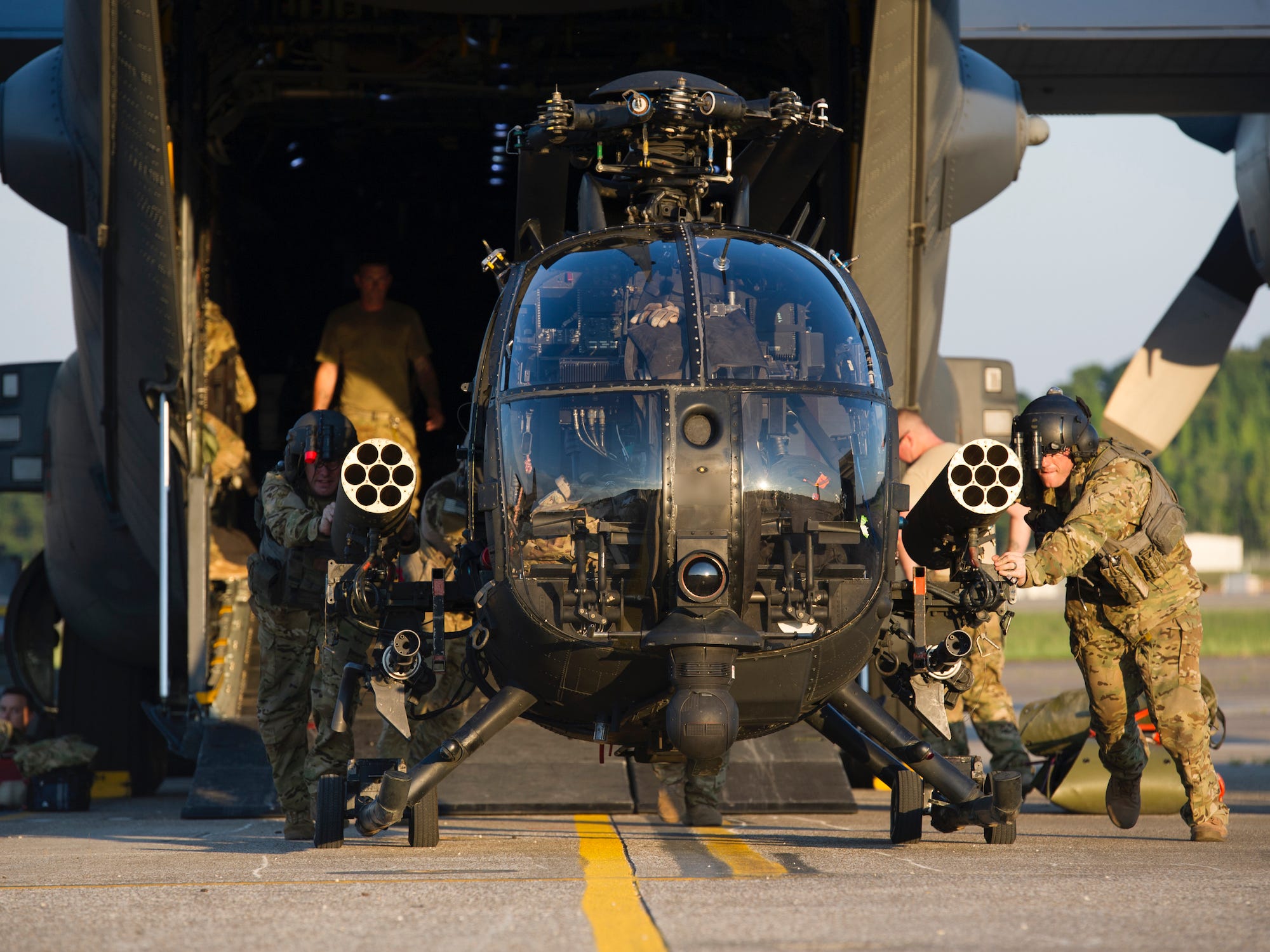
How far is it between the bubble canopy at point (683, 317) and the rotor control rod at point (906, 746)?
1.17 metres

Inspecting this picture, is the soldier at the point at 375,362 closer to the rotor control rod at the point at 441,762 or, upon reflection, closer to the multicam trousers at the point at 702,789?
the multicam trousers at the point at 702,789

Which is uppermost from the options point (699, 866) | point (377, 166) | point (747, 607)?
point (377, 166)

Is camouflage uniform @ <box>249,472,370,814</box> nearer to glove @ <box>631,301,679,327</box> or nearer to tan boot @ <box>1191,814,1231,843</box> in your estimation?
glove @ <box>631,301,679,327</box>

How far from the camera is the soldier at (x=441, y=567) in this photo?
25.3 ft

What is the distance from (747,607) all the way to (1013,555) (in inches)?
54.8

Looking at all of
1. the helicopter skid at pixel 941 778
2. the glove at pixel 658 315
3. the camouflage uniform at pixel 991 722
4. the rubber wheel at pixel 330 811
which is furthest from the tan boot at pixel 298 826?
the glove at pixel 658 315

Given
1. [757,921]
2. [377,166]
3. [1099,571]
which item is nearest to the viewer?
[757,921]

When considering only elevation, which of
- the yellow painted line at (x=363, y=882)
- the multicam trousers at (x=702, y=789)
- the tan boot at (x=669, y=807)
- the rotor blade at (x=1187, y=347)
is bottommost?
the tan boot at (x=669, y=807)

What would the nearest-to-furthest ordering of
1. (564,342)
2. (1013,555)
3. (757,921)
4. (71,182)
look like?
(757,921) < (564,342) < (1013,555) < (71,182)

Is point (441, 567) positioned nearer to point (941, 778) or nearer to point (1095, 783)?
point (941, 778)

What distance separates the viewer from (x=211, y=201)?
10.6m

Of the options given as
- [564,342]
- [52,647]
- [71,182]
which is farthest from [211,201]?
[564,342]

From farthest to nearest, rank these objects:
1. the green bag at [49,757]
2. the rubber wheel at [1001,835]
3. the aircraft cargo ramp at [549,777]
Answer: the green bag at [49,757]
the aircraft cargo ramp at [549,777]
the rubber wheel at [1001,835]

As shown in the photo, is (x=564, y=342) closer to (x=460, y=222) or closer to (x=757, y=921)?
(x=757, y=921)
